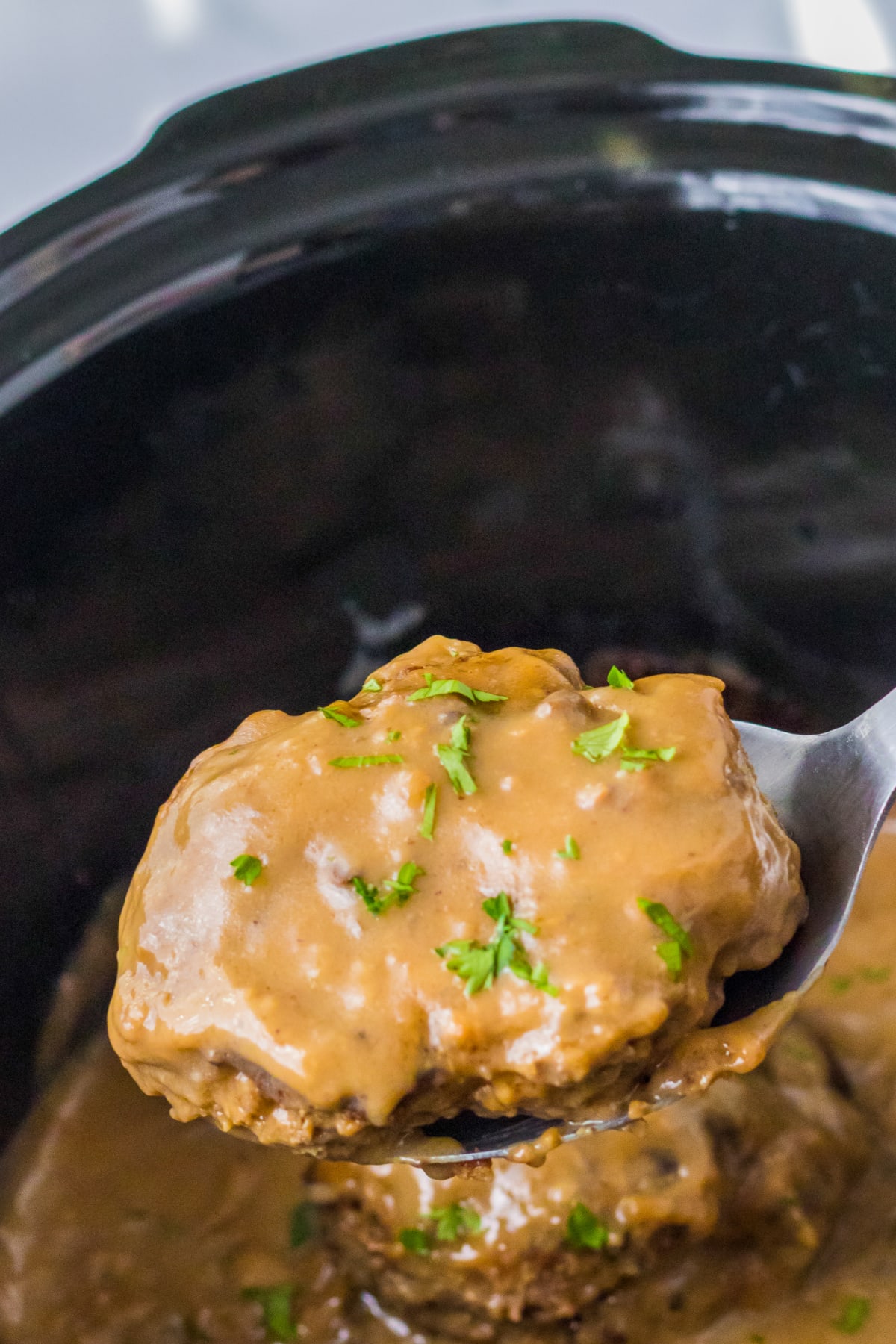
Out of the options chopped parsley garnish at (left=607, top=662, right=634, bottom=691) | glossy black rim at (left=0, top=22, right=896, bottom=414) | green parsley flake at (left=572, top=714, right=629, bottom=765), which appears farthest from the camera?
glossy black rim at (left=0, top=22, right=896, bottom=414)

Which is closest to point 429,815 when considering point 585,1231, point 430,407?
point 585,1231

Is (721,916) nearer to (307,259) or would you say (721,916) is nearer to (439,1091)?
(439,1091)

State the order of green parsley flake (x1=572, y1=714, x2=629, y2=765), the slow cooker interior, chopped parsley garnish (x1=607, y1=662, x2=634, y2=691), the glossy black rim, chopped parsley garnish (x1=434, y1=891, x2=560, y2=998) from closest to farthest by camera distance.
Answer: chopped parsley garnish (x1=434, y1=891, x2=560, y2=998) → green parsley flake (x1=572, y1=714, x2=629, y2=765) → chopped parsley garnish (x1=607, y1=662, x2=634, y2=691) → the glossy black rim → the slow cooker interior

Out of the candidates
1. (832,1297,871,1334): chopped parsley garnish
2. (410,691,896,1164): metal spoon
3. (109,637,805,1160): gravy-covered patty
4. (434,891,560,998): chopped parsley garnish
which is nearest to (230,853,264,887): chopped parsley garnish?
(109,637,805,1160): gravy-covered patty

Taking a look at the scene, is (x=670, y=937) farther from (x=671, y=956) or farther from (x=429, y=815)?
(x=429, y=815)

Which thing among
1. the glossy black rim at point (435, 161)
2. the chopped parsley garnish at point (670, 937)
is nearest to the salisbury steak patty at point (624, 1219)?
the chopped parsley garnish at point (670, 937)

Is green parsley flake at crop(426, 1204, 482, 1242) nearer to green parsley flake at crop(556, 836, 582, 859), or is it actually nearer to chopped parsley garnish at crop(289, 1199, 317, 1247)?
chopped parsley garnish at crop(289, 1199, 317, 1247)
